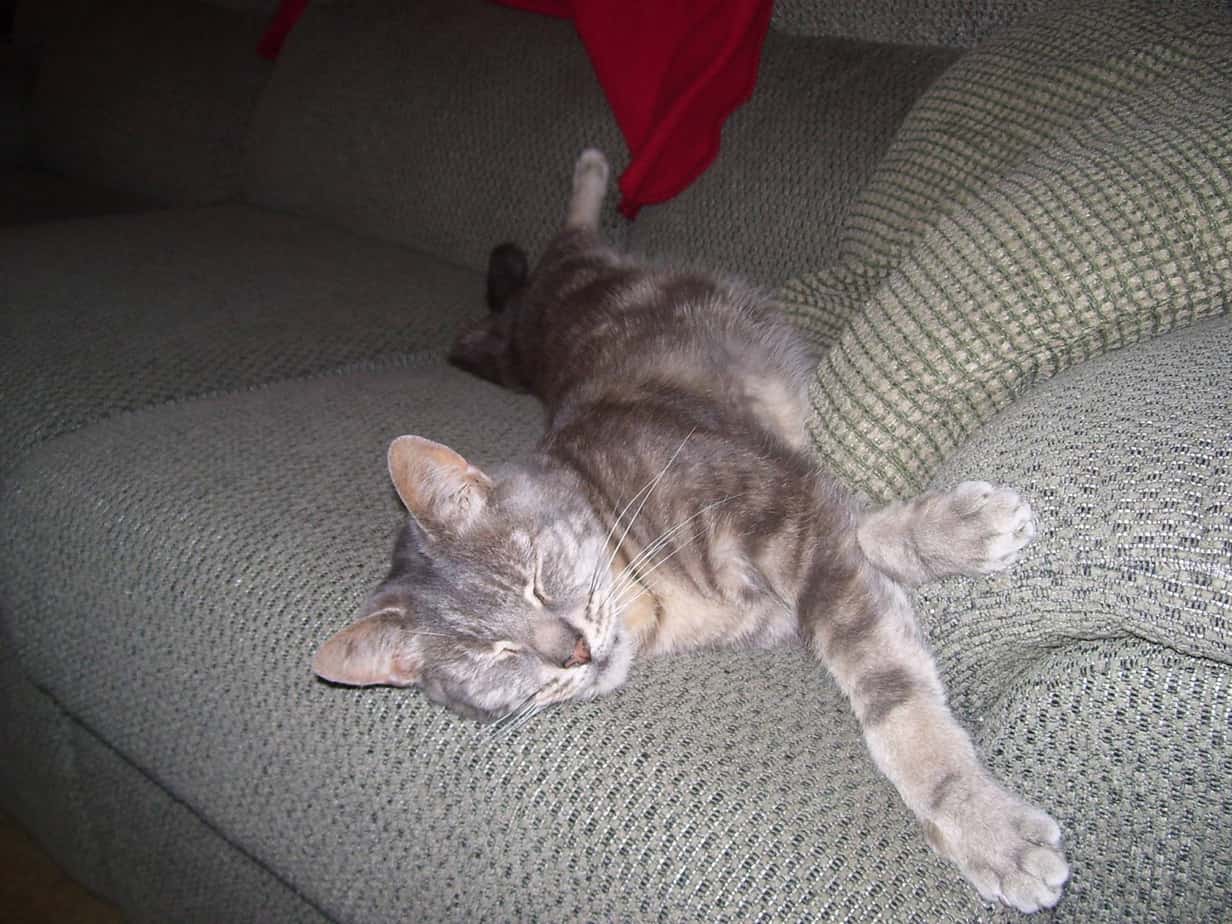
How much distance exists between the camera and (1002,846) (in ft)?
2.58

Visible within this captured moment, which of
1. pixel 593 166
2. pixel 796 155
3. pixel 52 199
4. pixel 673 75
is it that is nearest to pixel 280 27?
pixel 52 199

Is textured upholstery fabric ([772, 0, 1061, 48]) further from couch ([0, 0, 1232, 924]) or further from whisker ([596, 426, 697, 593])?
whisker ([596, 426, 697, 593])

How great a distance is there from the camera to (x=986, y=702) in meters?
0.94

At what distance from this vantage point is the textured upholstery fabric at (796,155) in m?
1.61

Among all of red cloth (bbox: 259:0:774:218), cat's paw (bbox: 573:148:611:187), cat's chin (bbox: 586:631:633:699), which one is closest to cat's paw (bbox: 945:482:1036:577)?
cat's chin (bbox: 586:631:633:699)

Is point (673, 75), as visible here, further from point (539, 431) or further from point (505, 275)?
point (539, 431)

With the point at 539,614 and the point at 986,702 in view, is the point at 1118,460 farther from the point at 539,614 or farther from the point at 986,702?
the point at 539,614

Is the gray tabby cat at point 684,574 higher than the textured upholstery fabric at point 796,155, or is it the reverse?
the textured upholstery fabric at point 796,155

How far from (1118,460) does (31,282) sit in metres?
2.07

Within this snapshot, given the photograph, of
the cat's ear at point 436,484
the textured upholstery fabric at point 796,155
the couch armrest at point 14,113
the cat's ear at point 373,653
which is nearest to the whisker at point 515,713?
the cat's ear at point 373,653

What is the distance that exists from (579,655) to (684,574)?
0.18 m

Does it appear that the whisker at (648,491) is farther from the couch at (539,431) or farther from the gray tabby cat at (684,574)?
the couch at (539,431)

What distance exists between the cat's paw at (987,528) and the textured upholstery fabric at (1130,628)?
0.01 meters

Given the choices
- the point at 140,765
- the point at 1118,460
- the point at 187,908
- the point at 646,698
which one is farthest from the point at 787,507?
the point at 187,908
